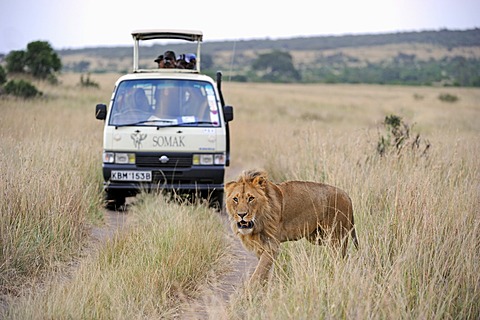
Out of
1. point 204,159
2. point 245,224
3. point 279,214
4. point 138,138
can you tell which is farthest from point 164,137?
point 245,224

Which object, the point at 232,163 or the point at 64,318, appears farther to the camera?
the point at 232,163

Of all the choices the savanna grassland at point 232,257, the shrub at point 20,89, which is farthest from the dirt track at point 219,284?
the shrub at point 20,89

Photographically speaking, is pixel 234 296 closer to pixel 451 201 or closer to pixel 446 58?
pixel 451 201

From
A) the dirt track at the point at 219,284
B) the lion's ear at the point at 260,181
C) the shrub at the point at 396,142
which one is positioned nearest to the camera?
the dirt track at the point at 219,284

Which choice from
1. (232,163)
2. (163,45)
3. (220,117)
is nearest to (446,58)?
(163,45)

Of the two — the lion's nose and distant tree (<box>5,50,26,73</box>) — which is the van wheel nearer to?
the lion's nose

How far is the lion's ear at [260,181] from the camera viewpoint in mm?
5642

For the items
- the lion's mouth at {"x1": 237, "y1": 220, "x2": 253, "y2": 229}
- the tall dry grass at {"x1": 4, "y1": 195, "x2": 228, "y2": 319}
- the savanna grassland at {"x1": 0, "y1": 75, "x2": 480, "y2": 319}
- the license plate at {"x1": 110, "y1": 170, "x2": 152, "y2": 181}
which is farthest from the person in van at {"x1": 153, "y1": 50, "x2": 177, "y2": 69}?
the lion's mouth at {"x1": 237, "y1": 220, "x2": 253, "y2": 229}

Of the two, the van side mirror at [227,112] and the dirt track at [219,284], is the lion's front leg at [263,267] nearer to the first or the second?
the dirt track at [219,284]

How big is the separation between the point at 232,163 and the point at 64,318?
37.0 feet

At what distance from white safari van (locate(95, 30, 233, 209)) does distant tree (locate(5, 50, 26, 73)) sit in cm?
1784

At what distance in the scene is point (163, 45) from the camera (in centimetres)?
10512

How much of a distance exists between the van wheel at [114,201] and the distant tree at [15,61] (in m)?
17.8

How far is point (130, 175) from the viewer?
30.3 ft
